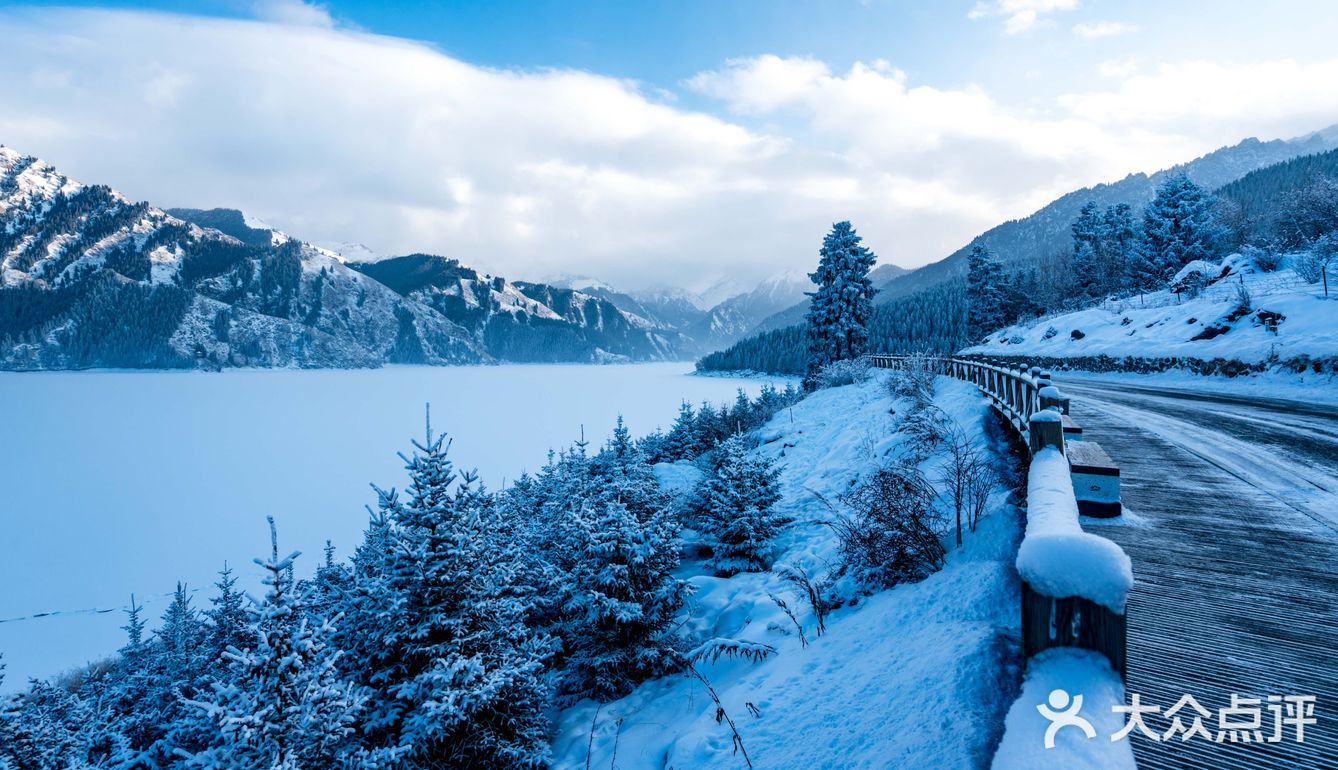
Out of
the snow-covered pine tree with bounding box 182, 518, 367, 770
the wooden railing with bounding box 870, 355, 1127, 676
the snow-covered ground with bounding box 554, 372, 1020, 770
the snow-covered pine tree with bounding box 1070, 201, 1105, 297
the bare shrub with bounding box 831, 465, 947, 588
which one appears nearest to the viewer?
the wooden railing with bounding box 870, 355, 1127, 676

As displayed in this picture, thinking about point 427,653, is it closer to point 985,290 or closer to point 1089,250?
point 985,290

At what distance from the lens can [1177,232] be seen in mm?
43000

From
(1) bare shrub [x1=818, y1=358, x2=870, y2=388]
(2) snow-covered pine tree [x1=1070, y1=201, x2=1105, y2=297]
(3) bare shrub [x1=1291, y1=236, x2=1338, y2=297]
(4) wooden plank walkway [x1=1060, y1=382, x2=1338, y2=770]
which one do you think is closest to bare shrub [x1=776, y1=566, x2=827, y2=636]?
(4) wooden plank walkway [x1=1060, y1=382, x2=1338, y2=770]

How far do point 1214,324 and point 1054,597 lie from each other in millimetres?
25935

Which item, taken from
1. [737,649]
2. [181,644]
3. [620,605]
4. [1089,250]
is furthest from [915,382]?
[1089,250]

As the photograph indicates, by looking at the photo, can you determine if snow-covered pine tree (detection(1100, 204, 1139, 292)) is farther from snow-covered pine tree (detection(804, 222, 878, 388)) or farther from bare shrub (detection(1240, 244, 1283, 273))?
snow-covered pine tree (detection(804, 222, 878, 388))

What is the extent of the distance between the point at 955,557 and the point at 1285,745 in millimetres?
4133

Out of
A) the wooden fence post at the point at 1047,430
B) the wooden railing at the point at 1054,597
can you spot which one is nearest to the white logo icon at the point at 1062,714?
the wooden railing at the point at 1054,597

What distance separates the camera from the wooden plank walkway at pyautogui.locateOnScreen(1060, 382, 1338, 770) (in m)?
2.87

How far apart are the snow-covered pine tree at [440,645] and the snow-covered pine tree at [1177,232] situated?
53903 mm

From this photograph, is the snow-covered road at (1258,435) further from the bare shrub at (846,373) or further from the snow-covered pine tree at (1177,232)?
the snow-covered pine tree at (1177,232)

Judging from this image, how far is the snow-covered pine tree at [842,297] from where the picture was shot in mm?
39844

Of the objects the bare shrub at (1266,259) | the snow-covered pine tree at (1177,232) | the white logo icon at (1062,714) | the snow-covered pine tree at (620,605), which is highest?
the snow-covered pine tree at (1177,232)

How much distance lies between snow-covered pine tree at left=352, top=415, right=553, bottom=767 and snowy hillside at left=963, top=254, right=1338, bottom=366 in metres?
21.3
